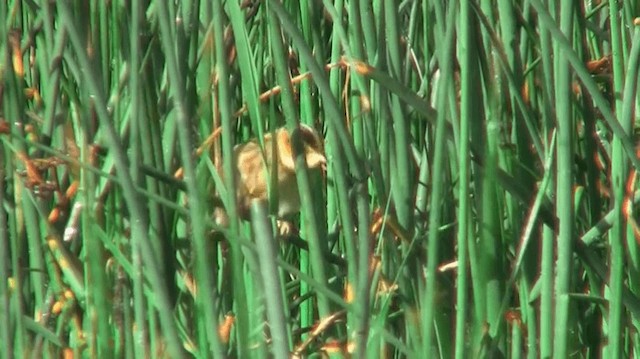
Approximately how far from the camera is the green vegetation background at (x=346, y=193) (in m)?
0.54

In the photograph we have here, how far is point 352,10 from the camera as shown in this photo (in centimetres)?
68

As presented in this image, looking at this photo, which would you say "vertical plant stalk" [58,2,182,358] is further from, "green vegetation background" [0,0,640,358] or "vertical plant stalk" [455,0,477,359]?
"vertical plant stalk" [455,0,477,359]

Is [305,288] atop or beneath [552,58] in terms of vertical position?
beneath

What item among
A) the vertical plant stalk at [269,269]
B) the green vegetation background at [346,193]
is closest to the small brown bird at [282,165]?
the green vegetation background at [346,193]

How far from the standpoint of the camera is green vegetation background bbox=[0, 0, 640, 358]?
545 mm

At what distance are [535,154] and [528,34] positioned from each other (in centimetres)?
10

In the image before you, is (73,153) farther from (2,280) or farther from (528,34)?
(528,34)

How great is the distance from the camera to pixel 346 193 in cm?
61

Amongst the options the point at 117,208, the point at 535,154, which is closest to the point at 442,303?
the point at 535,154

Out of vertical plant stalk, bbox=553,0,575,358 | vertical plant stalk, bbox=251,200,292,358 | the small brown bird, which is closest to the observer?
vertical plant stalk, bbox=251,200,292,358

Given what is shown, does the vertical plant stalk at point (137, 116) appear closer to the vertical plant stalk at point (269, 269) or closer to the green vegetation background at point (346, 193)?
the green vegetation background at point (346, 193)

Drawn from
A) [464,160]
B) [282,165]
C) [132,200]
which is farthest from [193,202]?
[282,165]

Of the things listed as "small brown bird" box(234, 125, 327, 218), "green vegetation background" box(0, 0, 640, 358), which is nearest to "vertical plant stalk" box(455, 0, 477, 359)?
"green vegetation background" box(0, 0, 640, 358)

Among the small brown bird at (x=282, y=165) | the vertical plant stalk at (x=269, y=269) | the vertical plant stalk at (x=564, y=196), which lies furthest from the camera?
the small brown bird at (x=282, y=165)
